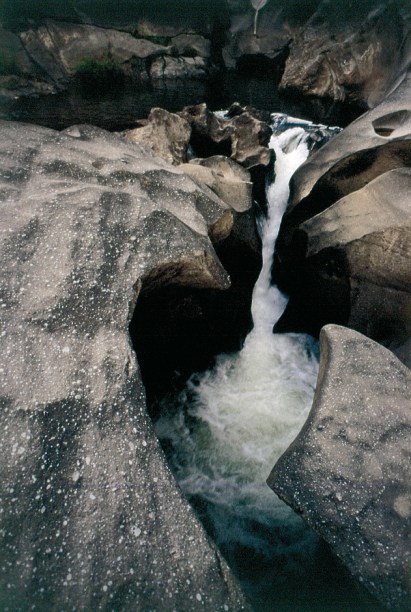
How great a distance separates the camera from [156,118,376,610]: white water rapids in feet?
9.66

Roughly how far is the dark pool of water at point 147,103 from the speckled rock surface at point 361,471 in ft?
25.2

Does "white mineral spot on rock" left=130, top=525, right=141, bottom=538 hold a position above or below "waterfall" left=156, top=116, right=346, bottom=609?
Answer: above

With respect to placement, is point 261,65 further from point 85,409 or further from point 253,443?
point 85,409

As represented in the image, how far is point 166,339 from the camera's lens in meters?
4.39

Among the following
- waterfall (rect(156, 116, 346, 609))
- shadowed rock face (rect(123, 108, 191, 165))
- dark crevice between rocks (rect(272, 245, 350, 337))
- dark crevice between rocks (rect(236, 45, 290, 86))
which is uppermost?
dark crevice between rocks (rect(236, 45, 290, 86))

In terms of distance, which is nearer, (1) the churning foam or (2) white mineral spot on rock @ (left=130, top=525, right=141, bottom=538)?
(2) white mineral spot on rock @ (left=130, top=525, right=141, bottom=538)

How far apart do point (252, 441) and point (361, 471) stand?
160 centimetres

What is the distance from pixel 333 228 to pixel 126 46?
1502 cm

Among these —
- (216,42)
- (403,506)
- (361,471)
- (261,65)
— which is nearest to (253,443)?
(361,471)

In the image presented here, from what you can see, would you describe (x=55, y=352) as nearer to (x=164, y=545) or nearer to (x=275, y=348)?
(x=164, y=545)

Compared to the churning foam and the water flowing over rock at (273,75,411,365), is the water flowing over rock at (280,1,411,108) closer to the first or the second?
the water flowing over rock at (273,75,411,365)

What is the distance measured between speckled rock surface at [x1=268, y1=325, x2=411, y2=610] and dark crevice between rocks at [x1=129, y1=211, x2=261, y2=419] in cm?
191

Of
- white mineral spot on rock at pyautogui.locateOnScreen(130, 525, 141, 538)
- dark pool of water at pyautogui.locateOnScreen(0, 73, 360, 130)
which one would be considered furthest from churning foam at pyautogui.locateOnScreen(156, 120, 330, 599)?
dark pool of water at pyautogui.locateOnScreen(0, 73, 360, 130)

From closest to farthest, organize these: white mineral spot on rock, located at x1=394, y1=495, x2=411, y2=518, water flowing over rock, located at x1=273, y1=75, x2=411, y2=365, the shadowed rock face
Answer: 1. white mineral spot on rock, located at x1=394, y1=495, x2=411, y2=518
2. water flowing over rock, located at x1=273, y1=75, x2=411, y2=365
3. the shadowed rock face
